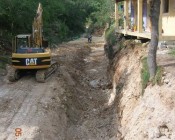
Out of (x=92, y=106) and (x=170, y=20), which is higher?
(x=170, y=20)

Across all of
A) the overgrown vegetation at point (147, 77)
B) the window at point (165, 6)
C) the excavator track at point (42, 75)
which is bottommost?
the excavator track at point (42, 75)

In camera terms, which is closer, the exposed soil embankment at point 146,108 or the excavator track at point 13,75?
the exposed soil embankment at point 146,108

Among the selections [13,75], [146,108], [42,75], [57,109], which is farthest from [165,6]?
[146,108]

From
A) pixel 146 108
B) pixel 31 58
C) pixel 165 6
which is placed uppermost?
pixel 165 6

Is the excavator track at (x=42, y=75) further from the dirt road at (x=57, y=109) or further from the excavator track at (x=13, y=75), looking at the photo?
the excavator track at (x=13, y=75)

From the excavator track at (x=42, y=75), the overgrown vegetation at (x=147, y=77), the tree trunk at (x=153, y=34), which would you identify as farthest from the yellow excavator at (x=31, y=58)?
the tree trunk at (x=153, y=34)

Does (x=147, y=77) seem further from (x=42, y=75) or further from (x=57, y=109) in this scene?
(x=42, y=75)

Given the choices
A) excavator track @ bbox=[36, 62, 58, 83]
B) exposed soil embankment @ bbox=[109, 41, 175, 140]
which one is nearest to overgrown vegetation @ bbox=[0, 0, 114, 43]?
excavator track @ bbox=[36, 62, 58, 83]

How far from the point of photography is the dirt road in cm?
1375

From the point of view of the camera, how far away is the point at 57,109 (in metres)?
16.1

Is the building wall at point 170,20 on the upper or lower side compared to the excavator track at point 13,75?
upper

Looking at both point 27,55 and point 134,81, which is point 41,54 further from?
point 134,81

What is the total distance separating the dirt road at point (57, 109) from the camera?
1375cm

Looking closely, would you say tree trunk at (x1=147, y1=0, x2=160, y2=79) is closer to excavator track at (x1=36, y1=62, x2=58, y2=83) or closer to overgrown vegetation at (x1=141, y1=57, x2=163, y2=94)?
overgrown vegetation at (x1=141, y1=57, x2=163, y2=94)
